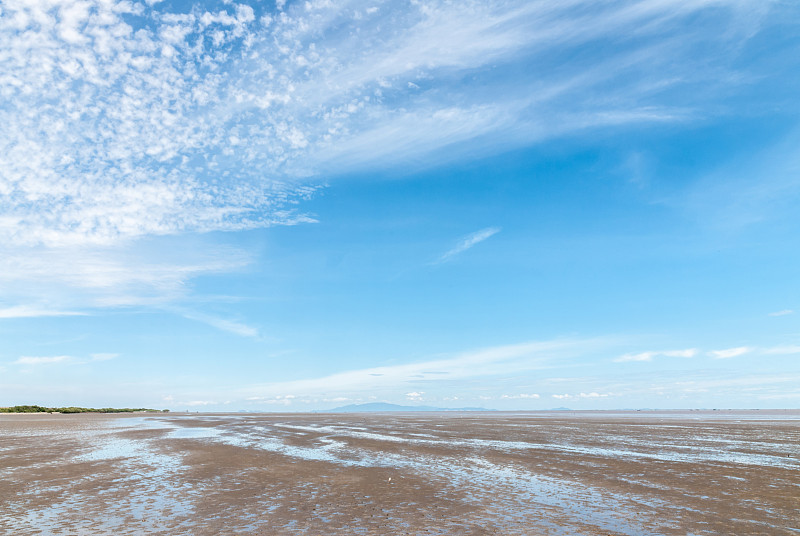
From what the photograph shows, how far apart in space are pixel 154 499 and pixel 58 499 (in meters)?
2.59

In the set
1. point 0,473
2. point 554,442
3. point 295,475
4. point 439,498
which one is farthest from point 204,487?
point 554,442

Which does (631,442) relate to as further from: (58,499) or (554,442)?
(58,499)

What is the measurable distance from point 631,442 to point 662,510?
66.7 ft

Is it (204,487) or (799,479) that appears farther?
(799,479)

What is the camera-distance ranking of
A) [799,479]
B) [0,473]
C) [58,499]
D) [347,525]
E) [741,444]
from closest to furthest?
1. [347,525]
2. [58,499]
3. [799,479]
4. [0,473]
5. [741,444]

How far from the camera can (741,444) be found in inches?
1137

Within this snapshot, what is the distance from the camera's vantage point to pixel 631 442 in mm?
30141

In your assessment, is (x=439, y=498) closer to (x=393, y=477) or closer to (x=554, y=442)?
(x=393, y=477)

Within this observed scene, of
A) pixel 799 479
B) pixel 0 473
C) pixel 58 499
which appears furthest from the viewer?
pixel 0 473

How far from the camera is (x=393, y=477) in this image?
1688 centimetres

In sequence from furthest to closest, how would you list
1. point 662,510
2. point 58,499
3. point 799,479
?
point 799,479
point 58,499
point 662,510

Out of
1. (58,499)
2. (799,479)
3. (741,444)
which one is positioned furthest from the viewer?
(741,444)

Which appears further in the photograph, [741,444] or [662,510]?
[741,444]

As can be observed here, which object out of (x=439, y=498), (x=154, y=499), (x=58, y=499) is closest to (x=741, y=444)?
(x=439, y=498)
